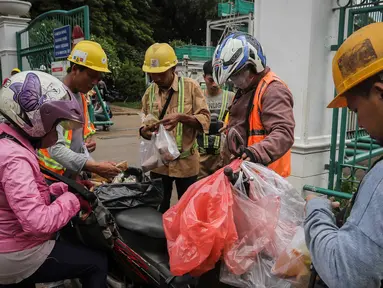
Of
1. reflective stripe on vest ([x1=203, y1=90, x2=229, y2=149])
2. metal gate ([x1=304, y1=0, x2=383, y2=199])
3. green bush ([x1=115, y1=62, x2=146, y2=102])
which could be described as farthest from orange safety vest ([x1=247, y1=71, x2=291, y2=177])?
green bush ([x1=115, y1=62, x2=146, y2=102])

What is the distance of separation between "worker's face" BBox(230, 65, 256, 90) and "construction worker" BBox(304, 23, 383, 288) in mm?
1008

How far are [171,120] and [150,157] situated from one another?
0.41 m

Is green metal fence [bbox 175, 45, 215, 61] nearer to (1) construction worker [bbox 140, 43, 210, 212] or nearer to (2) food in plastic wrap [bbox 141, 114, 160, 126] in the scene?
(1) construction worker [bbox 140, 43, 210, 212]

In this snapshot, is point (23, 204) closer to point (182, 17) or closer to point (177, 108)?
point (177, 108)

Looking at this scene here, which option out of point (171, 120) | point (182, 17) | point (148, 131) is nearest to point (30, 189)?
point (171, 120)

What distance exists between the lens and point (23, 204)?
163cm

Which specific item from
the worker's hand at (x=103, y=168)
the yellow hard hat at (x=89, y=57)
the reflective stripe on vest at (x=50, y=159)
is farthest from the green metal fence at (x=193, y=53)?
the worker's hand at (x=103, y=168)

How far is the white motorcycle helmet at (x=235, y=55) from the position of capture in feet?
6.71

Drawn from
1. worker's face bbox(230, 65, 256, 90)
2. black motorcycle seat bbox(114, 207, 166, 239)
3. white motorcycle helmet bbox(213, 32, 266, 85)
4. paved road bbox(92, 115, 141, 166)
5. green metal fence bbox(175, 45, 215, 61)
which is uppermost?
green metal fence bbox(175, 45, 215, 61)

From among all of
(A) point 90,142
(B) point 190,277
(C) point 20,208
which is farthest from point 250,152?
(A) point 90,142

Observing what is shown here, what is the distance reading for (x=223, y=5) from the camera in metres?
21.2

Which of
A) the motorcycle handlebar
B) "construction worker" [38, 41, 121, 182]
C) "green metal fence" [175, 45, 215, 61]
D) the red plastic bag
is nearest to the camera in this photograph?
the red plastic bag

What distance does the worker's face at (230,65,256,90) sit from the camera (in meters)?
2.15

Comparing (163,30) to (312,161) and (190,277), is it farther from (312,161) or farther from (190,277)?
(190,277)
